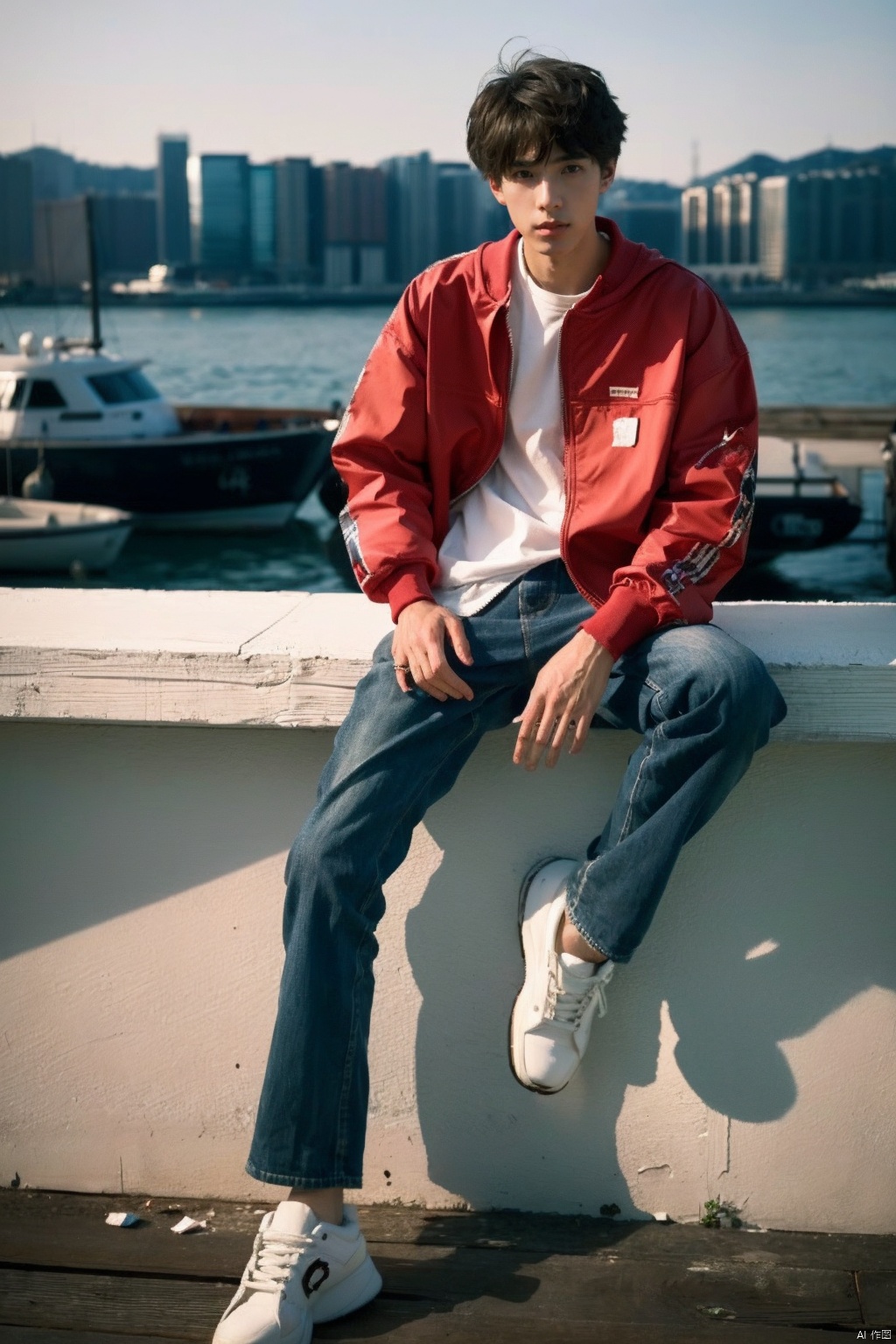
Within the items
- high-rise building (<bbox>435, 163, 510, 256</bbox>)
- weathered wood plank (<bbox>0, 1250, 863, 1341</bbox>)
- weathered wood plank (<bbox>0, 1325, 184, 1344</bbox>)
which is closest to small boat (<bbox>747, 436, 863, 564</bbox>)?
weathered wood plank (<bbox>0, 1250, 863, 1341</bbox>)

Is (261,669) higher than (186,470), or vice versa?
(261,669)

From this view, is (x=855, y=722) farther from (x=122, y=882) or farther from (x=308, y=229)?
(x=308, y=229)

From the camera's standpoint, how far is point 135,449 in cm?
2223

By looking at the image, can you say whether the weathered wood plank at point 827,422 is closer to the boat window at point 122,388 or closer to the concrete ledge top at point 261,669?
the boat window at point 122,388

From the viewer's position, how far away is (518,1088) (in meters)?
2.10

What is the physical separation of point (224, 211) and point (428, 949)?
82.7 meters

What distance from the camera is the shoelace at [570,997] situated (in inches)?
76.7

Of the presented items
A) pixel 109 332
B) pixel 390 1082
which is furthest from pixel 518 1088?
pixel 109 332

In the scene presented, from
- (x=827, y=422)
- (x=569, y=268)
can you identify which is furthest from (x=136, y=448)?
(x=569, y=268)

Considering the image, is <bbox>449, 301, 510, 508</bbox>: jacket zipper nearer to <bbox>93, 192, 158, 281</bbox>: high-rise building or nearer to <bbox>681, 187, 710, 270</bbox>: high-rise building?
<bbox>93, 192, 158, 281</bbox>: high-rise building

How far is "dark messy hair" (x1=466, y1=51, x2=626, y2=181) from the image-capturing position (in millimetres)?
2014

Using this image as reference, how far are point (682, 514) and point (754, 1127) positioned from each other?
3.11 feet

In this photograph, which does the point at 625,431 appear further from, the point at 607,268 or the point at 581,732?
the point at 581,732

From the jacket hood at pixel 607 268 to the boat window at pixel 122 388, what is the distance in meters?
21.2
